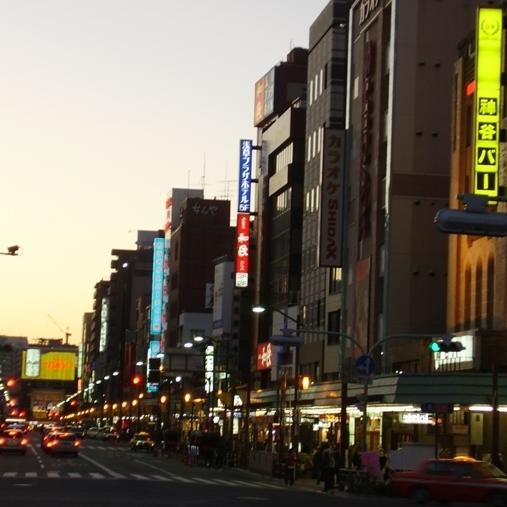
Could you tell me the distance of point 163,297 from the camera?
190 m

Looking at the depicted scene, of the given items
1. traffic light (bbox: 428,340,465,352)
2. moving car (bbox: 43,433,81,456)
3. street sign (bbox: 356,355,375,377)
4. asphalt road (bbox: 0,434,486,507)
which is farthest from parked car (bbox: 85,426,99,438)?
traffic light (bbox: 428,340,465,352)

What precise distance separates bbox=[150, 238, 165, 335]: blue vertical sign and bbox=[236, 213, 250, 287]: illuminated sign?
62.2m

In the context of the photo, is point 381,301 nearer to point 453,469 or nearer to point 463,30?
point 463,30

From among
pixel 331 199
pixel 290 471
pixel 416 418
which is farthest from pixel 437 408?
pixel 331 199

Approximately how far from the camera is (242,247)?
126250mm

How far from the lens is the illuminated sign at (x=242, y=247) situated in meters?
124

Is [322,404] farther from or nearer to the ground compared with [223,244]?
nearer to the ground

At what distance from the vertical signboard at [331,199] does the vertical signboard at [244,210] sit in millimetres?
32252

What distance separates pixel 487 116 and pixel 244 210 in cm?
6189

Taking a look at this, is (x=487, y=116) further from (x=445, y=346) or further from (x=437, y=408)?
(x=445, y=346)

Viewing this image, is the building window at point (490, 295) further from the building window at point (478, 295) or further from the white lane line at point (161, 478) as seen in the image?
the white lane line at point (161, 478)

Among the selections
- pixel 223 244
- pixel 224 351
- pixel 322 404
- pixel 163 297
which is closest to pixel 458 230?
pixel 322 404

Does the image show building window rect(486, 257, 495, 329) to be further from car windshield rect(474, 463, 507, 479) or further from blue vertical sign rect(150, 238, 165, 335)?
blue vertical sign rect(150, 238, 165, 335)

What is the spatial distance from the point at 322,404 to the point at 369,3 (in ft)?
84.4
